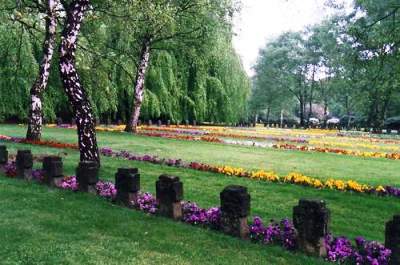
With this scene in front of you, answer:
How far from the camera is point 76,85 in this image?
1099 centimetres

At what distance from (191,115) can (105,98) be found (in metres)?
11.3

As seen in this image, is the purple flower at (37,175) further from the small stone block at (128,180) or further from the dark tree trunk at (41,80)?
the dark tree trunk at (41,80)

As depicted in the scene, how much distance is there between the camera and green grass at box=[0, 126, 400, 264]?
223 inches

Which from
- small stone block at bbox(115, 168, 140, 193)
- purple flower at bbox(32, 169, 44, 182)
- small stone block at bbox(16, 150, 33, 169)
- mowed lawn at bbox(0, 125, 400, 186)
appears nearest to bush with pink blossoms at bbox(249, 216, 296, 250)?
small stone block at bbox(115, 168, 140, 193)

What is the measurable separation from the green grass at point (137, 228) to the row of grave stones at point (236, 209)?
208 mm

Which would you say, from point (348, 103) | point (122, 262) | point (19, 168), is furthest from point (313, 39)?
point (122, 262)

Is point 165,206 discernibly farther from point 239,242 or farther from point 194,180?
point 194,180

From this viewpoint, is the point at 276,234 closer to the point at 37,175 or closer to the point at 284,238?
the point at 284,238

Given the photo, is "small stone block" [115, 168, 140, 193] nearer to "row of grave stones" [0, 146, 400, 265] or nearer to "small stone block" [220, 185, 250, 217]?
"row of grave stones" [0, 146, 400, 265]

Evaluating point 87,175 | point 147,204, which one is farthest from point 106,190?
point 147,204

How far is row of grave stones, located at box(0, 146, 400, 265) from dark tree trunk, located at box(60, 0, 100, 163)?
2.27 m

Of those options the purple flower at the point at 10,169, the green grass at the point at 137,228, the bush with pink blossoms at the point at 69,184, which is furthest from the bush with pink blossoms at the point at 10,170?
the bush with pink blossoms at the point at 69,184

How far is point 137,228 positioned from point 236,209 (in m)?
1.39

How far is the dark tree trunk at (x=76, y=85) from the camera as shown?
1098 centimetres
